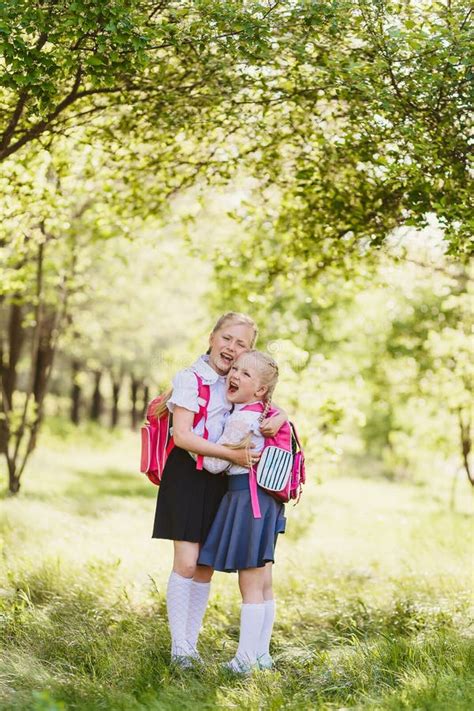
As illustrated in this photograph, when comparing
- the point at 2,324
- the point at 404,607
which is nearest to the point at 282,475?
the point at 404,607

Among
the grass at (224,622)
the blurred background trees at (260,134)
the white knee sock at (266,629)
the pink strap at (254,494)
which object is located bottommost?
the grass at (224,622)

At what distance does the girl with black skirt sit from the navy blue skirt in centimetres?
10

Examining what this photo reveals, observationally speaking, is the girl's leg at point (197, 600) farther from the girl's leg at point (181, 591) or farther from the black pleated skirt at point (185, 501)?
the black pleated skirt at point (185, 501)

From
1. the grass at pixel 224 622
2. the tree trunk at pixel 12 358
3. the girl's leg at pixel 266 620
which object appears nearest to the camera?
the grass at pixel 224 622

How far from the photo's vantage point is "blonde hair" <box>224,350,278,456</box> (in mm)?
4922

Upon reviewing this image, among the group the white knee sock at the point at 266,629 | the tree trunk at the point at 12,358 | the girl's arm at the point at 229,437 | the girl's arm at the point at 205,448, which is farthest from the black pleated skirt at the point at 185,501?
the tree trunk at the point at 12,358

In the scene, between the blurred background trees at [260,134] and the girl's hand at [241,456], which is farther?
the blurred background trees at [260,134]

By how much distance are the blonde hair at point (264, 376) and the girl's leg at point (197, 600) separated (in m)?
0.95

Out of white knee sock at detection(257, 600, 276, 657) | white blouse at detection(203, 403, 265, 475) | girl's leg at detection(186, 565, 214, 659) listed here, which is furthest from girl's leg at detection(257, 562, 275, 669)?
white blouse at detection(203, 403, 265, 475)

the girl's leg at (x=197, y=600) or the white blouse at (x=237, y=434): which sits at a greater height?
the white blouse at (x=237, y=434)

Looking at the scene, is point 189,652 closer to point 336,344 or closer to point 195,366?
point 195,366

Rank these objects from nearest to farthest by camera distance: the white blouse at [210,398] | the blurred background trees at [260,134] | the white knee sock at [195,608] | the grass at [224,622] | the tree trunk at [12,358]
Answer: the grass at [224,622] < the white blouse at [210,398] < the white knee sock at [195,608] < the blurred background trees at [260,134] < the tree trunk at [12,358]

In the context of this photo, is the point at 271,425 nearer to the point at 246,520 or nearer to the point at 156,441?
the point at 246,520

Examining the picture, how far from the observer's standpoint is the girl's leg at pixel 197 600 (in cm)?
529
